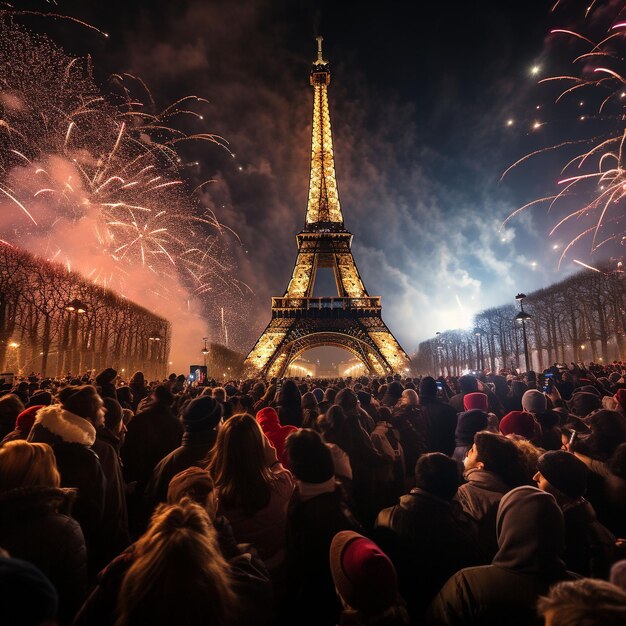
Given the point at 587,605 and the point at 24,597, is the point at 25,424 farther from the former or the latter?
the point at 587,605

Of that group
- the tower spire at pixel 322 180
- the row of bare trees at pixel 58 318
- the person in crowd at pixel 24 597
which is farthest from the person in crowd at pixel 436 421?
the tower spire at pixel 322 180

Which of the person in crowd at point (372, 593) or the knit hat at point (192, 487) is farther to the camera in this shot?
the knit hat at point (192, 487)

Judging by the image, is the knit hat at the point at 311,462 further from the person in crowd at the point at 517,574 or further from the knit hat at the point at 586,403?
the knit hat at the point at 586,403

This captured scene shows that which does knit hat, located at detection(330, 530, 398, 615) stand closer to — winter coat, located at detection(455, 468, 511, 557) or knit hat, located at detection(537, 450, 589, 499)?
winter coat, located at detection(455, 468, 511, 557)

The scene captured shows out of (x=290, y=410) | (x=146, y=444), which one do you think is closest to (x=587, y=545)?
(x=290, y=410)

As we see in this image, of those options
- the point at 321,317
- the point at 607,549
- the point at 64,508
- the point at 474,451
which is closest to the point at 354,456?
the point at 474,451

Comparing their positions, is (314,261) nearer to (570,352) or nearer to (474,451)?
(474,451)

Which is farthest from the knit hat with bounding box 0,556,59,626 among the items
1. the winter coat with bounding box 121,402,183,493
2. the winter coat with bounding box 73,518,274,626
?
the winter coat with bounding box 121,402,183,493

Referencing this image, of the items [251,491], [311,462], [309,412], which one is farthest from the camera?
[309,412]
